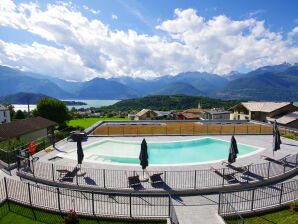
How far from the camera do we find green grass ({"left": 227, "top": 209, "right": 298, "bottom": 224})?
7203 millimetres

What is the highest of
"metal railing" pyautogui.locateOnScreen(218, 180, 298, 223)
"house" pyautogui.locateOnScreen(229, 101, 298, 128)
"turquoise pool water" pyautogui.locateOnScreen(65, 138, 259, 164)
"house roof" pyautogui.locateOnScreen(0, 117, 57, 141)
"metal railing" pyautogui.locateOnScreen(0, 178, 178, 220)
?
"house" pyautogui.locateOnScreen(229, 101, 298, 128)

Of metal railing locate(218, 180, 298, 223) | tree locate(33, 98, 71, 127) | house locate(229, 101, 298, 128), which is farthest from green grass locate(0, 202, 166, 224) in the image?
tree locate(33, 98, 71, 127)

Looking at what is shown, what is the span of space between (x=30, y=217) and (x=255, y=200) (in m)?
10.3

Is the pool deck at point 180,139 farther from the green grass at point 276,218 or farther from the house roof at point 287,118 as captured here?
the house roof at point 287,118

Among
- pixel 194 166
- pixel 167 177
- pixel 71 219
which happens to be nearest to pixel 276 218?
pixel 167 177

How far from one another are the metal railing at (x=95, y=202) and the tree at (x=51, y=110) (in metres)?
39.8

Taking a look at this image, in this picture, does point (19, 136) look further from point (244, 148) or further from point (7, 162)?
point (244, 148)

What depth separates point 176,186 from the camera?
973 cm

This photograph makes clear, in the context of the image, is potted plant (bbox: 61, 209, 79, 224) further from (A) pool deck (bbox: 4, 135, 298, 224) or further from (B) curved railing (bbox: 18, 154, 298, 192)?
(A) pool deck (bbox: 4, 135, 298, 224)

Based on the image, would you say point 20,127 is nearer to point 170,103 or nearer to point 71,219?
point 71,219

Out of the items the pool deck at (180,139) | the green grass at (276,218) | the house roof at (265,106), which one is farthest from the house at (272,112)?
the green grass at (276,218)

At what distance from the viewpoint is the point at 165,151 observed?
18984 mm

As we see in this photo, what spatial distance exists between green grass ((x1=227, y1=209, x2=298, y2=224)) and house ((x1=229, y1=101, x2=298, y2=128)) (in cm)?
3520

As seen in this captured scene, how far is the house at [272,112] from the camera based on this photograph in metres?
37.1
